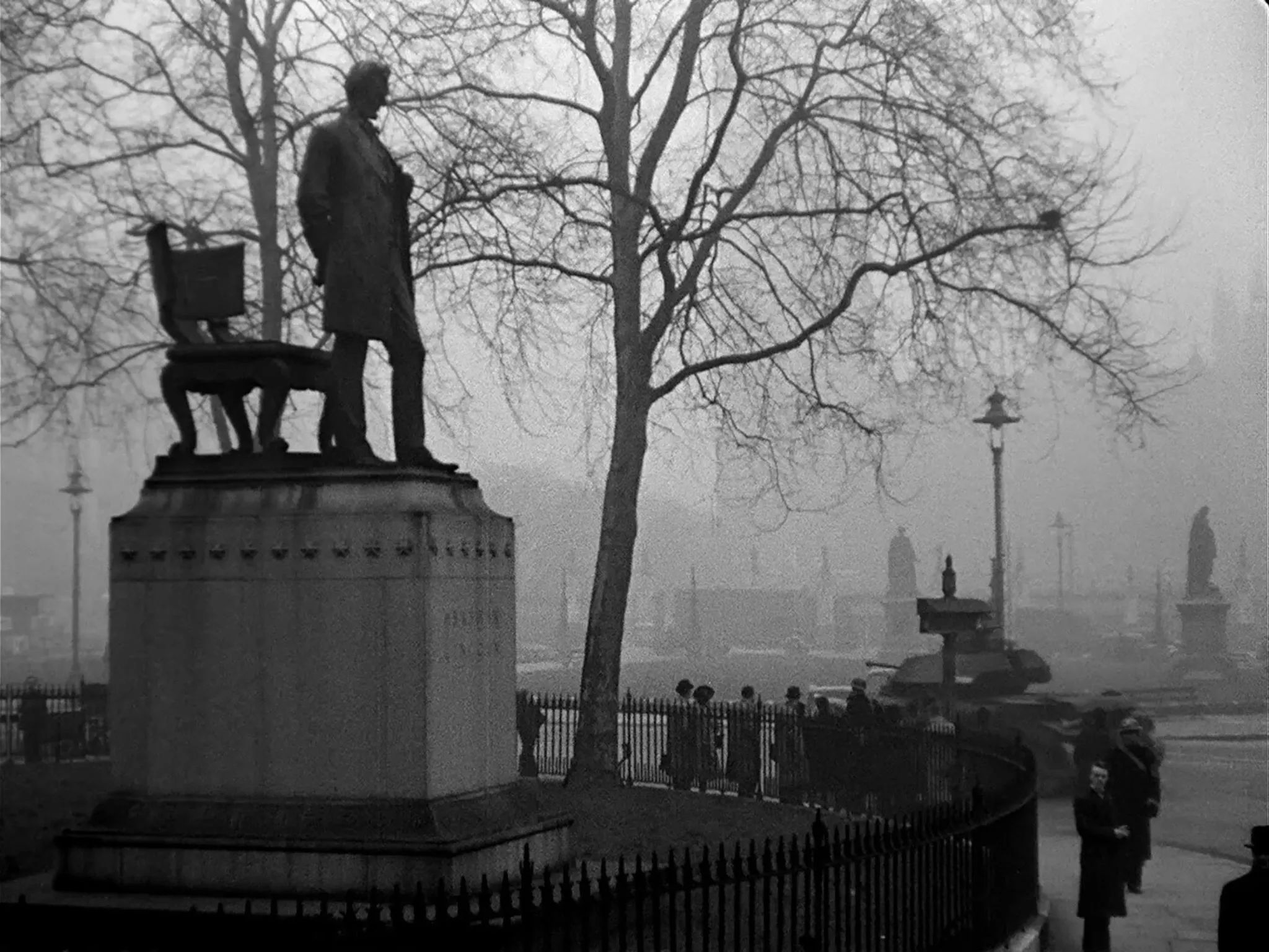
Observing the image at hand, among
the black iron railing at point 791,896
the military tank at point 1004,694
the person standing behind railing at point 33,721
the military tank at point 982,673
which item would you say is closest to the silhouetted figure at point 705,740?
the black iron railing at point 791,896

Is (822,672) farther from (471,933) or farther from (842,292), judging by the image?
(471,933)

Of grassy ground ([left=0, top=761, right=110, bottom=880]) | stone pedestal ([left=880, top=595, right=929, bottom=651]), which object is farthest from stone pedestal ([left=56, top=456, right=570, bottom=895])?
stone pedestal ([left=880, top=595, right=929, bottom=651])

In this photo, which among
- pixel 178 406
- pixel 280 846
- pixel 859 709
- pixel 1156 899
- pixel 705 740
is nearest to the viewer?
pixel 280 846

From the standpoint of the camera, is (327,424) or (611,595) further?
(611,595)

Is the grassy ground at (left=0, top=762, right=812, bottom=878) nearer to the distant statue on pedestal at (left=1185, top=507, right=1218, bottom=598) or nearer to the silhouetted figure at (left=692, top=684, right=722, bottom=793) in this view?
the silhouetted figure at (left=692, top=684, right=722, bottom=793)

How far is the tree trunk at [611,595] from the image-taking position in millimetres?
17250

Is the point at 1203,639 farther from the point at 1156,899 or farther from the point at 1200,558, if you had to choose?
the point at 1156,899

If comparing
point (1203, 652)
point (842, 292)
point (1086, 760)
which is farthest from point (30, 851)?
point (1203, 652)

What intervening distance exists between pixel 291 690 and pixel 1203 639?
23712mm

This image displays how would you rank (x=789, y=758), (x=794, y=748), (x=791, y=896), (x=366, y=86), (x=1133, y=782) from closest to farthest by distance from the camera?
(x=791, y=896), (x=366, y=86), (x=1133, y=782), (x=794, y=748), (x=789, y=758)

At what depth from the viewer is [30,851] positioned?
11.4 meters

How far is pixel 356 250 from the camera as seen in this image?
8.93 metres

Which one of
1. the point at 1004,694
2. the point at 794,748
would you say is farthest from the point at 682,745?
the point at 1004,694

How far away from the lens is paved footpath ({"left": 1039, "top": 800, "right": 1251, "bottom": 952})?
10.6m
